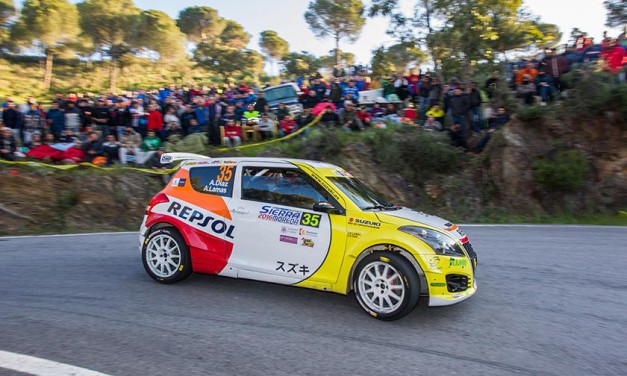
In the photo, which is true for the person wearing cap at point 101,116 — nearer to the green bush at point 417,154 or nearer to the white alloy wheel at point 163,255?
the green bush at point 417,154

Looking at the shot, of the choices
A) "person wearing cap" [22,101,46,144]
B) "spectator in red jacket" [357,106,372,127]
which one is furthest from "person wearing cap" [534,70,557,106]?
"person wearing cap" [22,101,46,144]

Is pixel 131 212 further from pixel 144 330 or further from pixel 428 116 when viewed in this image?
pixel 428 116

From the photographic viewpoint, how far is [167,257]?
6141 mm

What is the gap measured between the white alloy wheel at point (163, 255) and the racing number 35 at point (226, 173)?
1.06 meters

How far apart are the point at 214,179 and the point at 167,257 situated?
1.23 metres

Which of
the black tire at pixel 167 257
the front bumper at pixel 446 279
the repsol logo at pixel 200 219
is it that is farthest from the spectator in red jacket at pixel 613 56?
the black tire at pixel 167 257

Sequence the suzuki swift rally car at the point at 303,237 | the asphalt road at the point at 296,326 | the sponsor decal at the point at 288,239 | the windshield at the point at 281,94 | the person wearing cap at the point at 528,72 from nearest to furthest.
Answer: the asphalt road at the point at 296,326 → the suzuki swift rally car at the point at 303,237 → the sponsor decal at the point at 288,239 → the person wearing cap at the point at 528,72 → the windshield at the point at 281,94

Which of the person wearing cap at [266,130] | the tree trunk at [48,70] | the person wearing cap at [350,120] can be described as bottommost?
the person wearing cap at [266,130]

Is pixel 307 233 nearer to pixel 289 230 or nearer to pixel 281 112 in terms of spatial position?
pixel 289 230

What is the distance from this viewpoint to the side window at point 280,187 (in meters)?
5.54

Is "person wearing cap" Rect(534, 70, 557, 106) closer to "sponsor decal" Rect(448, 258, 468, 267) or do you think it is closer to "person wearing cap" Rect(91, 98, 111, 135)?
"sponsor decal" Rect(448, 258, 468, 267)

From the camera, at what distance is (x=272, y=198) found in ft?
18.7

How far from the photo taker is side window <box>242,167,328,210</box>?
5539 mm

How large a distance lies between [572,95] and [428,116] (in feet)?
13.8
